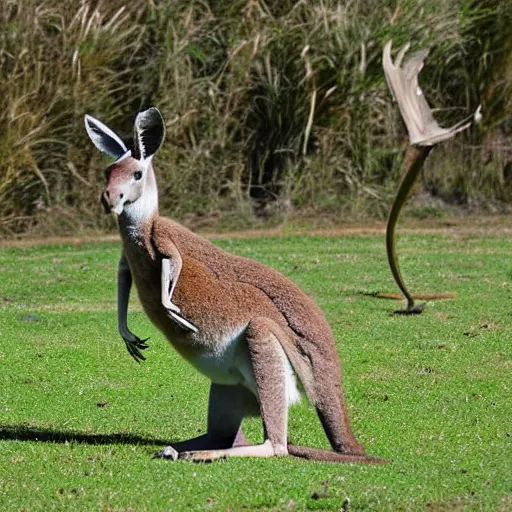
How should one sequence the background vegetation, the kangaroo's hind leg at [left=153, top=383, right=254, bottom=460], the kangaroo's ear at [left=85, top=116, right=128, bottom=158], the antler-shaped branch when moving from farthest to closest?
the background vegetation, the antler-shaped branch, the kangaroo's ear at [left=85, top=116, right=128, bottom=158], the kangaroo's hind leg at [left=153, top=383, right=254, bottom=460]

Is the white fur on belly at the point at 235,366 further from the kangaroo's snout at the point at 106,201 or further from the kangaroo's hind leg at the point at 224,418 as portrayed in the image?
the kangaroo's snout at the point at 106,201

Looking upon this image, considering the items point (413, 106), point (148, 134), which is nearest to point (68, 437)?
point (148, 134)

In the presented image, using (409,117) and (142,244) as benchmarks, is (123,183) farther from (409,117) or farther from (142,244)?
(409,117)

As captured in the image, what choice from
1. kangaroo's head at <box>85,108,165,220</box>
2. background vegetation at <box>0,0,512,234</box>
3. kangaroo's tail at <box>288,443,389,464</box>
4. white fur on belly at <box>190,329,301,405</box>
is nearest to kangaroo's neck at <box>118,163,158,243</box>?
kangaroo's head at <box>85,108,165,220</box>

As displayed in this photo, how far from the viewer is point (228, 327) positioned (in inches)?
290

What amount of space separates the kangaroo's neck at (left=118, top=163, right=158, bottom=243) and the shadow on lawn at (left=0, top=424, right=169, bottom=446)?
138 cm

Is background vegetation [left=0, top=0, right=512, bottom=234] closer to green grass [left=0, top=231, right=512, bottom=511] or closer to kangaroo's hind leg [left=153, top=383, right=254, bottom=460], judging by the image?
green grass [left=0, top=231, right=512, bottom=511]

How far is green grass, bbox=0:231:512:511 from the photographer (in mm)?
6656

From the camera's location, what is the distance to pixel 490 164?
19.6 metres

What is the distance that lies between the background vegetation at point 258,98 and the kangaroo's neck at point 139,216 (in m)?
10.7

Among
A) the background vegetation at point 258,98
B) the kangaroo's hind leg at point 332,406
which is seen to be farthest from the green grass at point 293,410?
the background vegetation at point 258,98

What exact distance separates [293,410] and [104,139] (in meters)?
2.44

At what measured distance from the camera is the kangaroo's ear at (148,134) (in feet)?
24.4

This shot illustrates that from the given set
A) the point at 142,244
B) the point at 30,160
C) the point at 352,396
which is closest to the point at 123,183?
the point at 142,244
